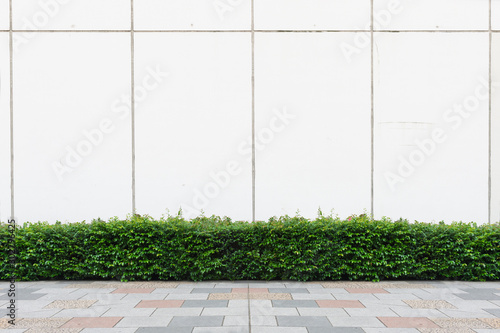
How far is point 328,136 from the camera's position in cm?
888

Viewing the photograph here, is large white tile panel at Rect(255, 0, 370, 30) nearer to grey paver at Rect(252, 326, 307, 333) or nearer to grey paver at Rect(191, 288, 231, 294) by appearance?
grey paver at Rect(191, 288, 231, 294)

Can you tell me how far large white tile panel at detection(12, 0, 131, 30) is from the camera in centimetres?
898

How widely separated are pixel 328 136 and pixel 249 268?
4047mm

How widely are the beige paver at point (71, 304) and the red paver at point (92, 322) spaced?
1.92 ft

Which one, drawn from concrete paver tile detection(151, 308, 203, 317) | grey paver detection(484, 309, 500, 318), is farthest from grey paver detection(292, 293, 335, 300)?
grey paver detection(484, 309, 500, 318)

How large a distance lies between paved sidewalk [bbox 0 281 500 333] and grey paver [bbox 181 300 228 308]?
0.01 metres

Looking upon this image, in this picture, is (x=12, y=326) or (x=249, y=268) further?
(x=249, y=268)

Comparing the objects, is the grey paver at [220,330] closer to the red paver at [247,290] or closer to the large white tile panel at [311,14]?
the red paver at [247,290]

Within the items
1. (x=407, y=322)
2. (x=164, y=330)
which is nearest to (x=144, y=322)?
(x=164, y=330)

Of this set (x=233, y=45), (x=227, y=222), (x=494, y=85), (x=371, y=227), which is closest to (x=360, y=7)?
(x=233, y=45)

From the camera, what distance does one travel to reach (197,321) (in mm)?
4504

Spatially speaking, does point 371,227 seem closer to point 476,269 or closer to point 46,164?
point 476,269

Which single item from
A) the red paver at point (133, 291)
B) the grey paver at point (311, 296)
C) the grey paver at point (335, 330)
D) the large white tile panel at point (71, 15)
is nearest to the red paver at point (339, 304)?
the grey paver at point (311, 296)

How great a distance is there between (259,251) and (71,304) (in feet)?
10.3
